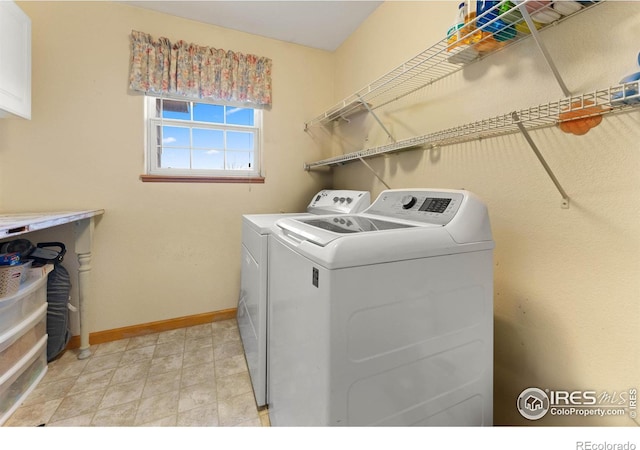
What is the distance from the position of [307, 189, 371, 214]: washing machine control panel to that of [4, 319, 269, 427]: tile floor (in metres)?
1.27

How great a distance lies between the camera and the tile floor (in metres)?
1.37

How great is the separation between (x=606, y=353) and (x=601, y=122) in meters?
0.79

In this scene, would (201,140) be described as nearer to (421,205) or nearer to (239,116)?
(239,116)

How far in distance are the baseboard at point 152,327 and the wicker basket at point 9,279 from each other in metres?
0.83

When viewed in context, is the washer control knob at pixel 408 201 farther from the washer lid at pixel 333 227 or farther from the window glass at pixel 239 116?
the window glass at pixel 239 116

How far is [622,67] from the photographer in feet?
2.78

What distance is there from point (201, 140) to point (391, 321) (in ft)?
7.55

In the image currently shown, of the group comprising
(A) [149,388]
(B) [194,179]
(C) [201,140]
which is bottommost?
(A) [149,388]

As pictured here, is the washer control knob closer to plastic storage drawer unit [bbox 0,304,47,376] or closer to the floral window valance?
the floral window valance

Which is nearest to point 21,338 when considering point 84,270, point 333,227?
point 84,270

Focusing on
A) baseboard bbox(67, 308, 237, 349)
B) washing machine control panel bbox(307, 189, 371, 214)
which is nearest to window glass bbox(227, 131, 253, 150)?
washing machine control panel bbox(307, 189, 371, 214)

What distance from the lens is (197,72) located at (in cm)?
218

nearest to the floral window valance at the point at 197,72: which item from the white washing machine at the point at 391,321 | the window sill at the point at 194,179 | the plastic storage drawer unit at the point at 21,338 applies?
the window sill at the point at 194,179

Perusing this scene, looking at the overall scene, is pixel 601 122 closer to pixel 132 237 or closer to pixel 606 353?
pixel 606 353
